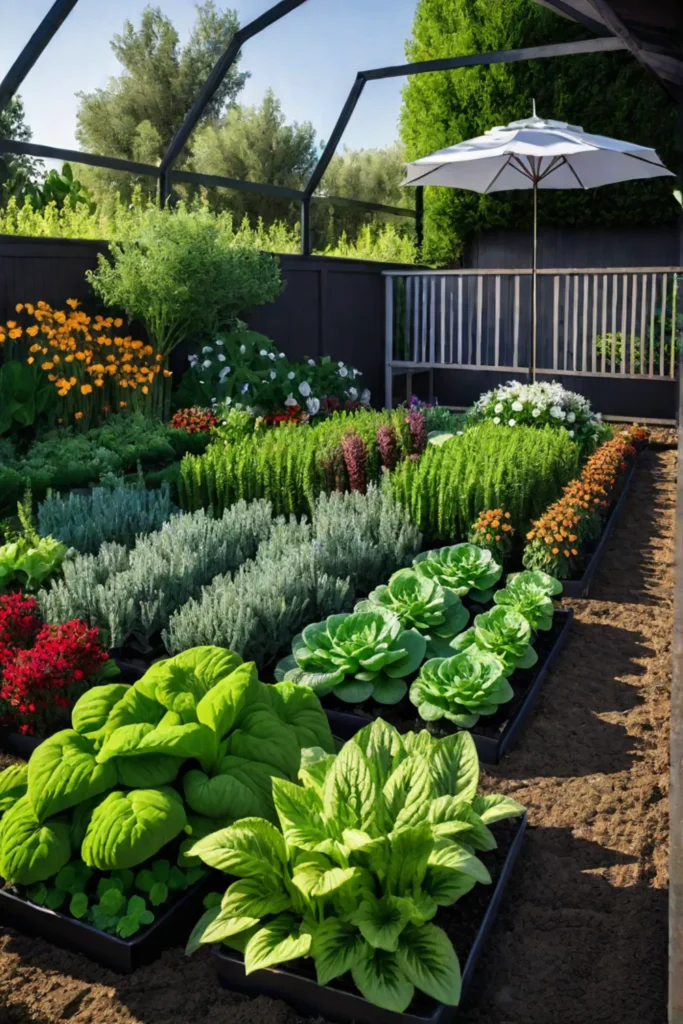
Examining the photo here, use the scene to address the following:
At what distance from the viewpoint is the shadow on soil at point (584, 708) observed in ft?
9.78

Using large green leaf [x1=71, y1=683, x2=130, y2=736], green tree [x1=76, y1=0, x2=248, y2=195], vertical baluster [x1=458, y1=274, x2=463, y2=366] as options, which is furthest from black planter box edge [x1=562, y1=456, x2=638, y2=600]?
green tree [x1=76, y1=0, x2=248, y2=195]

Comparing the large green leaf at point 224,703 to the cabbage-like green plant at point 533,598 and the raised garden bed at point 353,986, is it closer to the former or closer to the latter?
the raised garden bed at point 353,986

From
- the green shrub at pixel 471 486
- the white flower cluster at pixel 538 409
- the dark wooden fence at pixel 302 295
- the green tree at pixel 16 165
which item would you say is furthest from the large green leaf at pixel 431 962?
the green tree at pixel 16 165

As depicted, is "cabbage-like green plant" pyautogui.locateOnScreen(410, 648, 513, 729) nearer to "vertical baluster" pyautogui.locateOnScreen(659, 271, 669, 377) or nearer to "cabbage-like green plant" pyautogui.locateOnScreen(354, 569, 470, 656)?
"cabbage-like green plant" pyautogui.locateOnScreen(354, 569, 470, 656)

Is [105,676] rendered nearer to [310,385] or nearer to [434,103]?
[310,385]

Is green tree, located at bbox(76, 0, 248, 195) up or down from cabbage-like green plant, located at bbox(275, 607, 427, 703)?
up

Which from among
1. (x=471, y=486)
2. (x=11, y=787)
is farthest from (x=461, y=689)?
(x=471, y=486)

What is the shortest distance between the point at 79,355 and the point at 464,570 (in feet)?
12.3

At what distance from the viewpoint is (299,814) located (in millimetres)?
2156

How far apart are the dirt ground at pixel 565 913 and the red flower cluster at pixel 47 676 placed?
808mm

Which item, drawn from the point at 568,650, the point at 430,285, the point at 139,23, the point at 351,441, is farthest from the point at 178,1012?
the point at 139,23

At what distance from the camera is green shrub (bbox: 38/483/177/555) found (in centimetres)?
455

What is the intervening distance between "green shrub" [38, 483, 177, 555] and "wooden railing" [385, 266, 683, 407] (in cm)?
610

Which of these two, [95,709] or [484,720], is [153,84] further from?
[95,709]
